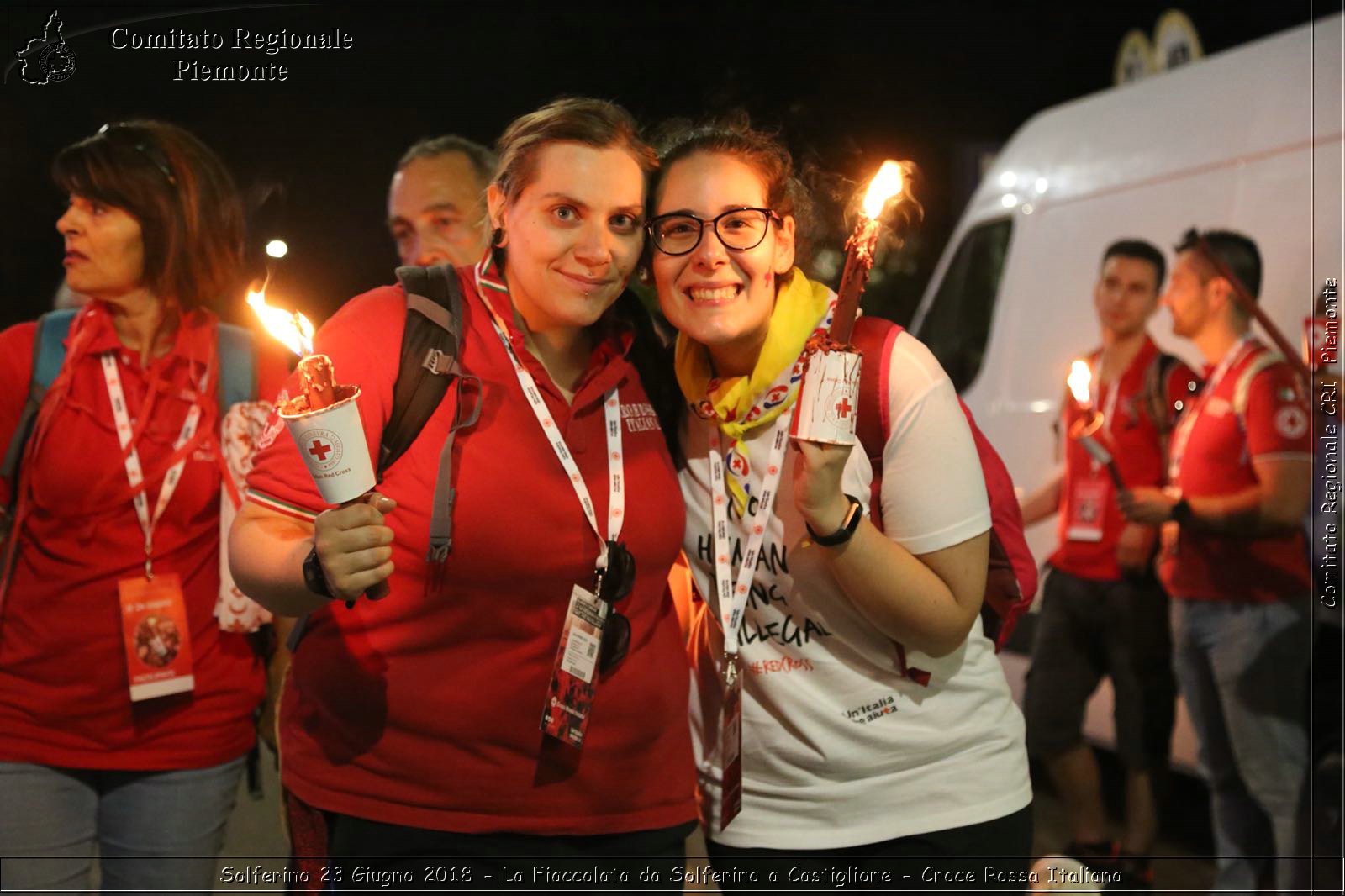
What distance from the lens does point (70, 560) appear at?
266 cm

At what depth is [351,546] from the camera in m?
1.93

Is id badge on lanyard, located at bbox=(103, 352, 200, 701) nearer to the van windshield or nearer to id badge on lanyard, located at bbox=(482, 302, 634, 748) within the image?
id badge on lanyard, located at bbox=(482, 302, 634, 748)

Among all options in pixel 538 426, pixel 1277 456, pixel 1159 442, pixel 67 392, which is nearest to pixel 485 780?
pixel 538 426

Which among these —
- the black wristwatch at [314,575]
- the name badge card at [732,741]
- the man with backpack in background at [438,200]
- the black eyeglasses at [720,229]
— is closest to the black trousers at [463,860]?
the name badge card at [732,741]

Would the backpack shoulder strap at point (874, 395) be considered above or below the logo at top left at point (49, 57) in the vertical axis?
below

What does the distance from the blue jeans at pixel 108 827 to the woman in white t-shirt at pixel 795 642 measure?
121 cm

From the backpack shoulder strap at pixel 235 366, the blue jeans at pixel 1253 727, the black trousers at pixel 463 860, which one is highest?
the backpack shoulder strap at pixel 235 366

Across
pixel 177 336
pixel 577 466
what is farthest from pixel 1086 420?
pixel 177 336

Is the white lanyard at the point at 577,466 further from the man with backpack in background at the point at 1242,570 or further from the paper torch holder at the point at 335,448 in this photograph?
the man with backpack in background at the point at 1242,570

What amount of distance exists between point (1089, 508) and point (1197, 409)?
59 cm

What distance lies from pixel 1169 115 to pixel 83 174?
4.38 meters

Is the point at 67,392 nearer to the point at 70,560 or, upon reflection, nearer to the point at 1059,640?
the point at 70,560

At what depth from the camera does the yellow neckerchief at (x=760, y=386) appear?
2.47 meters

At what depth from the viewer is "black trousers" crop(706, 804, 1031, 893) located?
8.01 ft
